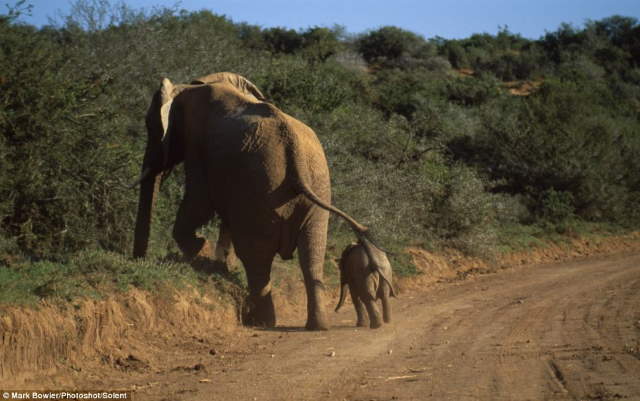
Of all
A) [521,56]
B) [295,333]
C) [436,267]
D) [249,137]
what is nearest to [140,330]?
[295,333]

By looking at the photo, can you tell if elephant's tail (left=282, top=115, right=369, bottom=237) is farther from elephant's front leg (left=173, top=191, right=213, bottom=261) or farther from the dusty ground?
elephant's front leg (left=173, top=191, right=213, bottom=261)

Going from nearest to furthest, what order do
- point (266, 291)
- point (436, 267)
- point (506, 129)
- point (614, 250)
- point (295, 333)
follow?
point (295, 333) → point (266, 291) → point (436, 267) → point (614, 250) → point (506, 129)

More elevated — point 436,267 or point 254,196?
point 254,196

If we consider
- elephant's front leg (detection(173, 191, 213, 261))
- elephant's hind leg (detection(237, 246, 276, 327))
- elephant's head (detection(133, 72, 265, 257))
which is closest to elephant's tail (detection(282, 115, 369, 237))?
elephant's hind leg (detection(237, 246, 276, 327))

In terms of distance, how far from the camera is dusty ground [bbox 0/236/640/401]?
605 cm

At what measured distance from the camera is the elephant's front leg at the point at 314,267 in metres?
9.05

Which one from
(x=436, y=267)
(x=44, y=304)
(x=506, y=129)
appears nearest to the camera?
(x=44, y=304)

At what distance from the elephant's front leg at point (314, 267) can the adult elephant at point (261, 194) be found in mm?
11

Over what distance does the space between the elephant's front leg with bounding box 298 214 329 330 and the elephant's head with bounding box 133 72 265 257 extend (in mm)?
2399

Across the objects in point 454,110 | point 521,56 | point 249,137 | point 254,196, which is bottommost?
point 254,196

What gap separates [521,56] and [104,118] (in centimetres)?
4243

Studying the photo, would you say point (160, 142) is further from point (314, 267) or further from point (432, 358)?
point (432, 358)

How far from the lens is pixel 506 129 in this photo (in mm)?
23969

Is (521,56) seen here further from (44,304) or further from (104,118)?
(44,304)
